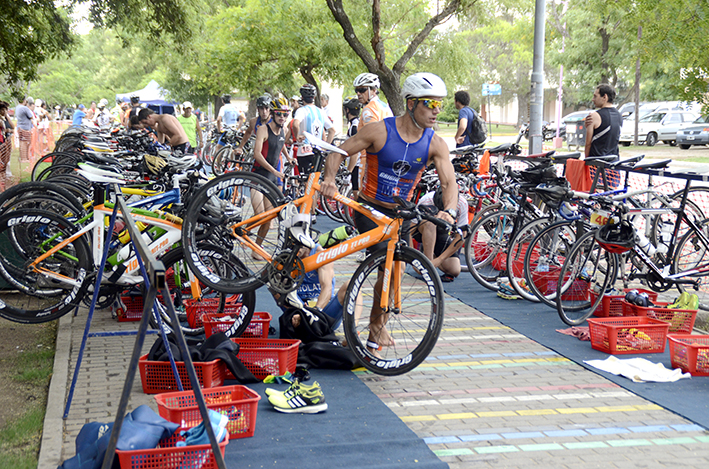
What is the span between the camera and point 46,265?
20.4ft

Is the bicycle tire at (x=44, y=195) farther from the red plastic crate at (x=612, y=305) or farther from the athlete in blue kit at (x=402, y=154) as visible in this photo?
the red plastic crate at (x=612, y=305)

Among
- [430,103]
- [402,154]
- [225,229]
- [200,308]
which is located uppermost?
[430,103]

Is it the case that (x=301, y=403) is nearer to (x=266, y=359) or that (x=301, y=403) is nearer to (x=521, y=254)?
(x=266, y=359)

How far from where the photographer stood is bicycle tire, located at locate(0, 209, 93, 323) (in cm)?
617

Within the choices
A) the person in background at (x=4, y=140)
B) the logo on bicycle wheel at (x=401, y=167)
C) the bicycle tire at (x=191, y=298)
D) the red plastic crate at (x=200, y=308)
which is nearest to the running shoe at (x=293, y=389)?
the bicycle tire at (x=191, y=298)

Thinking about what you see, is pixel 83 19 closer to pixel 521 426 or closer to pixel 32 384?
pixel 32 384

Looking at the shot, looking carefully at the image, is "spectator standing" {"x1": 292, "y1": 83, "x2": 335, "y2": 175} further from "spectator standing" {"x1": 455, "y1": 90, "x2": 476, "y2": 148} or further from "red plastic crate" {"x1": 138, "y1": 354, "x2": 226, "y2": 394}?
"red plastic crate" {"x1": 138, "y1": 354, "x2": 226, "y2": 394}

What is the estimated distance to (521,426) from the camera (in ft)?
15.3

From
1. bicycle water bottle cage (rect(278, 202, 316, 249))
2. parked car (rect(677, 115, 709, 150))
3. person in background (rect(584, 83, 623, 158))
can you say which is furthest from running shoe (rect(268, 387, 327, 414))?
parked car (rect(677, 115, 709, 150))

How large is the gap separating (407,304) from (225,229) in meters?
1.53

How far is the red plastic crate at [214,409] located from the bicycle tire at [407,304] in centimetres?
111

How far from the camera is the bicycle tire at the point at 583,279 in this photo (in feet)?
22.3

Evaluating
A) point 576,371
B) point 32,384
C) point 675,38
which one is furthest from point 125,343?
point 675,38

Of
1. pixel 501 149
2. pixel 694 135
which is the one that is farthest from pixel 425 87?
pixel 694 135
